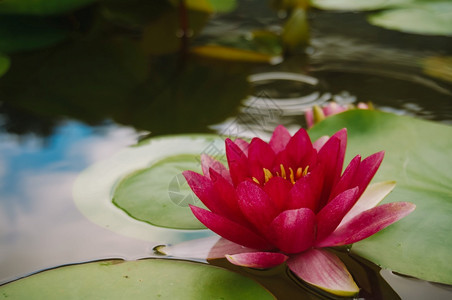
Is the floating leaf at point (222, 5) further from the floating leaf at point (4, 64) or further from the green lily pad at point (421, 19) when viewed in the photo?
the floating leaf at point (4, 64)

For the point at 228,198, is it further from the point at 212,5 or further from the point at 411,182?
the point at 212,5

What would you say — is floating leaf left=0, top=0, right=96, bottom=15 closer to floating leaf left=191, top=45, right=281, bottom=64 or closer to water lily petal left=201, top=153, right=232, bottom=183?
floating leaf left=191, top=45, right=281, bottom=64

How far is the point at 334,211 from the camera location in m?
0.87

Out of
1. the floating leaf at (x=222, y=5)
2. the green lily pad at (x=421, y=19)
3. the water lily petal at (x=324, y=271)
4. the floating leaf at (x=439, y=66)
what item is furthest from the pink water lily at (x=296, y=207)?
the floating leaf at (x=222, y=5)

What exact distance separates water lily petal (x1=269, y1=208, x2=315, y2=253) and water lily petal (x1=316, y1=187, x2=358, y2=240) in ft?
0.07

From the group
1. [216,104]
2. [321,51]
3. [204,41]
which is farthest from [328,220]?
[204,41]

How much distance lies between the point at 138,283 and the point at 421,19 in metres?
2.03

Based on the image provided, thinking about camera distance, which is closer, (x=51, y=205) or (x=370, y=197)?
(x=370, y=197)

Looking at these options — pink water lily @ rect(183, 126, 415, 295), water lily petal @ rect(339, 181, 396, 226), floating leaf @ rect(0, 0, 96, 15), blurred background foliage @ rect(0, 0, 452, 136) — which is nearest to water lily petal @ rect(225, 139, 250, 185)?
pink water lily @ rect(183, 126, 415, 295)

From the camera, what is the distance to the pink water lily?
856 mm

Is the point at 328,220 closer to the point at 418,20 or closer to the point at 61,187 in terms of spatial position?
the point at 61,187

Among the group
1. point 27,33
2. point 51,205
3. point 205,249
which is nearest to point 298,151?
point 205,249

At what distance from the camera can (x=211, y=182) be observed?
36.6 inches

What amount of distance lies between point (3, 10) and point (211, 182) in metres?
1.68
